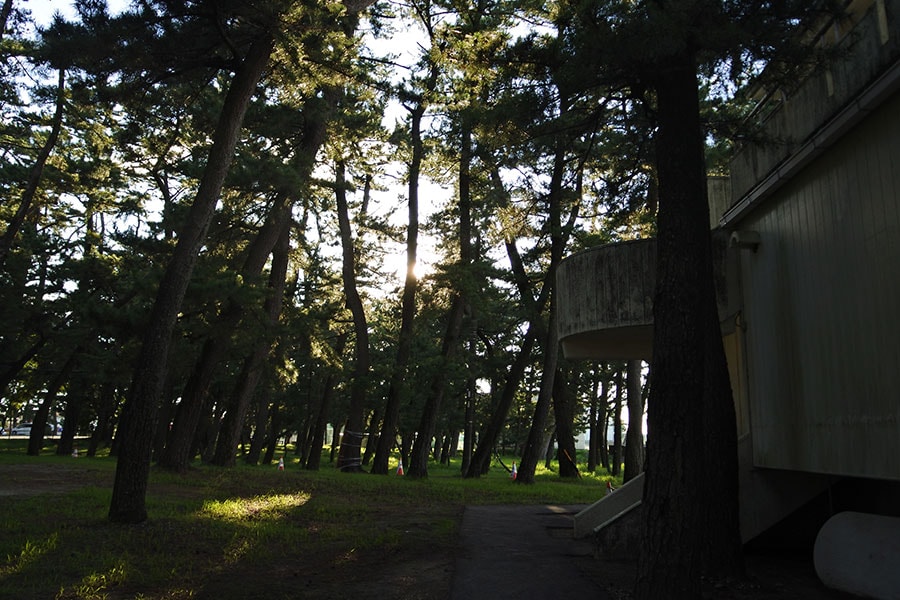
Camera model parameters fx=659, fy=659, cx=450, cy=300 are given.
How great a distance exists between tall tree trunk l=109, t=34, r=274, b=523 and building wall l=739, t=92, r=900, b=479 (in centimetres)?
863

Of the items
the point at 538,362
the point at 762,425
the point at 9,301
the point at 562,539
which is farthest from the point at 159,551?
the point at 538,362

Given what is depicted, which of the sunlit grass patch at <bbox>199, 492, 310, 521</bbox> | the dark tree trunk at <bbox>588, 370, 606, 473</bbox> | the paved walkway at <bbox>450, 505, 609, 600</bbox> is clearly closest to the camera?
the paved walkway at <bbox>450, 505, 609, 600</bbox>

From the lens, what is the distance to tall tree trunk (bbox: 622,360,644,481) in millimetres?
20531

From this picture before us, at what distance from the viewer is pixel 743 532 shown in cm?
876

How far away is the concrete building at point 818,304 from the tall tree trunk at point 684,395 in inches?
46.5

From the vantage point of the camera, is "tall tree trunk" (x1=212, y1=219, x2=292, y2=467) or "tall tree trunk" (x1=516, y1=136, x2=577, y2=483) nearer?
"tall tree trunk" (x1=212, y1=219, x2=292, y2=467)

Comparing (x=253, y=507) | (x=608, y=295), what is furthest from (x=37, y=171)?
(x=608, y=295)

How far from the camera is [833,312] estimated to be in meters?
7.30

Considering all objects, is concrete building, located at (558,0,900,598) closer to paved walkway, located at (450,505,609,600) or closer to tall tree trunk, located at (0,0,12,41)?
paved walkway, located at (450,505,609,600)

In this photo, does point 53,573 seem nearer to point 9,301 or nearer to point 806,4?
point 806,4

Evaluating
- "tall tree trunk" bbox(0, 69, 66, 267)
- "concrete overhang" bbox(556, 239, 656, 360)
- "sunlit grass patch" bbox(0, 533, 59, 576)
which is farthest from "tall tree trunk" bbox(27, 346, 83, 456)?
"concrete overhang" bbox(556, 239, 656, 360)

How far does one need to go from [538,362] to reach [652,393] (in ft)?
80.5


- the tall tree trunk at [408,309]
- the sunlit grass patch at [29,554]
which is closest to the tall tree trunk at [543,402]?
the tall tree trunk at [408,309]

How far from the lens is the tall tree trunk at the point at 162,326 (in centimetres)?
962
